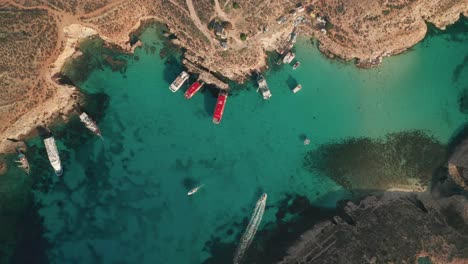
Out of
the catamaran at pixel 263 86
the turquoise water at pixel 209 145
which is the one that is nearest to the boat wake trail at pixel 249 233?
the turquoise water at pixel 209 145

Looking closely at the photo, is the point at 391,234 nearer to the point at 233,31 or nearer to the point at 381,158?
the point at 381,158

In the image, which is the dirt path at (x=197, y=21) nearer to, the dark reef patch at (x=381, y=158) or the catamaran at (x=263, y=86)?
the catamaran at (x=263, y=86)

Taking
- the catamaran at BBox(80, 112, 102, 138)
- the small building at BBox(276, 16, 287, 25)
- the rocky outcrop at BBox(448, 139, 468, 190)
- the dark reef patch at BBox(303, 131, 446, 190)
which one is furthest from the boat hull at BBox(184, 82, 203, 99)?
the rocky outcrop at BBox(448, 139, 468, 190)

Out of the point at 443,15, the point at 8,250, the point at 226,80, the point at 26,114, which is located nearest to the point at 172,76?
the point at 226,80

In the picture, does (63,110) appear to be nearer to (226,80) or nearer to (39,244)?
(39,244)

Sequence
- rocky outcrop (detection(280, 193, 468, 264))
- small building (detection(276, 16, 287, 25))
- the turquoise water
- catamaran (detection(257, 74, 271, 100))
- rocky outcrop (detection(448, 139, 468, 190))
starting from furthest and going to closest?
the turquoise water, rocky outcrop (detection(448, 139, 468, 190)), catamaran (detection(257, 74, 271, 100)), small building (detection(276, 16, 287, 25)), rocky outcrop (detection(280, 193, 468, 264))

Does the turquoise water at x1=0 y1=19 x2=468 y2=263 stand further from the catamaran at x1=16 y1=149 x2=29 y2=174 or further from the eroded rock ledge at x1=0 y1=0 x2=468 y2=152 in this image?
the eroded rock ledge at x1=0 y1=0 x2=468 y2=152

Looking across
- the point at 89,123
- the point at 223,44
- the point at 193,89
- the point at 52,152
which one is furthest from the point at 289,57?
the point at 52,152
